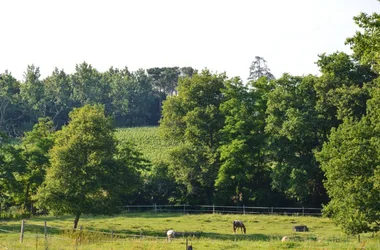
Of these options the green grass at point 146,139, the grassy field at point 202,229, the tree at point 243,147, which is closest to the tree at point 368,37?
the grassy field at point 202,229

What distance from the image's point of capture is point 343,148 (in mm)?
33688

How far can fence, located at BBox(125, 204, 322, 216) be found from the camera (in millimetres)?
53250

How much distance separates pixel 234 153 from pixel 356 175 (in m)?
23.6

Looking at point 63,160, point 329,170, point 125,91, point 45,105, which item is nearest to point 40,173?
point 63,160

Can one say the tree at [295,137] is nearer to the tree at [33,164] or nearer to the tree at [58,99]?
the tree at [33,164]

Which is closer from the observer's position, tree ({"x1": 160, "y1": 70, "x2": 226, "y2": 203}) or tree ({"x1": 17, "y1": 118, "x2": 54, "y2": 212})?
tree ({"x1": 17, "y1": 118, "x2": 54, "y2": 212})

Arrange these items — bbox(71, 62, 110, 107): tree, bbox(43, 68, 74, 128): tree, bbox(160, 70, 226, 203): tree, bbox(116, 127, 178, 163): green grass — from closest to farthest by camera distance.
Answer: bbox(160, 70, 226, 203): tree, bbox(116, 127, 178, 163): green grass, bbox(43, 68, 74, 128): tree, bbox(71, 62, 110, 107): tree

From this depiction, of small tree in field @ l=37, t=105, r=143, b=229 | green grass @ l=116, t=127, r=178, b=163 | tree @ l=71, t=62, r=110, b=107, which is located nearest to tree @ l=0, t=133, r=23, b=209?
small tree in field @ l=37, t=105, r=143, b=229

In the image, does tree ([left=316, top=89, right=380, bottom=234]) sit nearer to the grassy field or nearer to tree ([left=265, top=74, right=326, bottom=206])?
the grassy field

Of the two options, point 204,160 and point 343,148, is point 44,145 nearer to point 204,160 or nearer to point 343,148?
point 204,160

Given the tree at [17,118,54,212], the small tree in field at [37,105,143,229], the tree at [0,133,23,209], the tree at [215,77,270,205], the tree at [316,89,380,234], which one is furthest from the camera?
the tree at [215,77,270,205]

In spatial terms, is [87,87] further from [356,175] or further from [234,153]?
[356,175]

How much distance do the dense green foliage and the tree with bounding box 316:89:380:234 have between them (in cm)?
7

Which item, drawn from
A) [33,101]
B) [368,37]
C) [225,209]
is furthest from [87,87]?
[368,37]
